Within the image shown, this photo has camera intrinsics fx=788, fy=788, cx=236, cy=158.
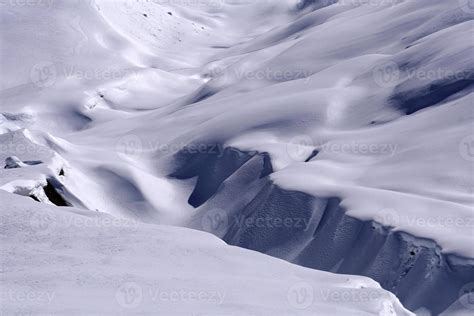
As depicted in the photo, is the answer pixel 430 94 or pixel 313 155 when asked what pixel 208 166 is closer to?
pixel 313 155

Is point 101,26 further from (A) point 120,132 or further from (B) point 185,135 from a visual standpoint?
(B) point 185,135

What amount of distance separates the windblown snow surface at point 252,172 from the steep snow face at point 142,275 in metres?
0.03

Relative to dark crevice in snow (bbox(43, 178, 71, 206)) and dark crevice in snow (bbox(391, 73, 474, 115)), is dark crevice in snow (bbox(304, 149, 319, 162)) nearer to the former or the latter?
dark crevice in snow (bbox(391, 73, 474, 115))

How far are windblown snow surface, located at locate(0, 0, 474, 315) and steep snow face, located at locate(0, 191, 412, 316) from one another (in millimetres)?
29

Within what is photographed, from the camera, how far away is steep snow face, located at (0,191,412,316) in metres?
7.16

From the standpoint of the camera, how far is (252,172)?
18.0 meters

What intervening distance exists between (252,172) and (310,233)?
11.5 feet

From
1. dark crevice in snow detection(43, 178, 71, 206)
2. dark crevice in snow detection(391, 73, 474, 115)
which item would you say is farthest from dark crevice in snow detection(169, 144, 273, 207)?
dark crevice in snow detection(43, 178, 71, 206)

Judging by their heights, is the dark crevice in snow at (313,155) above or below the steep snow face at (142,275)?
below

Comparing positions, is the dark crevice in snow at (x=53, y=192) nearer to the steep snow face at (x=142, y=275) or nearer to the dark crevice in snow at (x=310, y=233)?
the dark crevice in snow at (x=310, y=233)

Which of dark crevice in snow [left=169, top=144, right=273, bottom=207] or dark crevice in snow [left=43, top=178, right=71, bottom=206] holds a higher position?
dark crevice in snow [left=43, top=178, right=71, bottom=206]

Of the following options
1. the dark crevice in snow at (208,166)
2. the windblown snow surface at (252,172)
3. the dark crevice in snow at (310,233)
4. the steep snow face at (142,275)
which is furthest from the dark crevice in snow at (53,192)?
the steep snow face at (142,275)

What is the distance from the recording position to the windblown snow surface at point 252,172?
818 cm

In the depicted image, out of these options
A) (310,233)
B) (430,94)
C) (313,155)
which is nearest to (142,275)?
(310,233)
